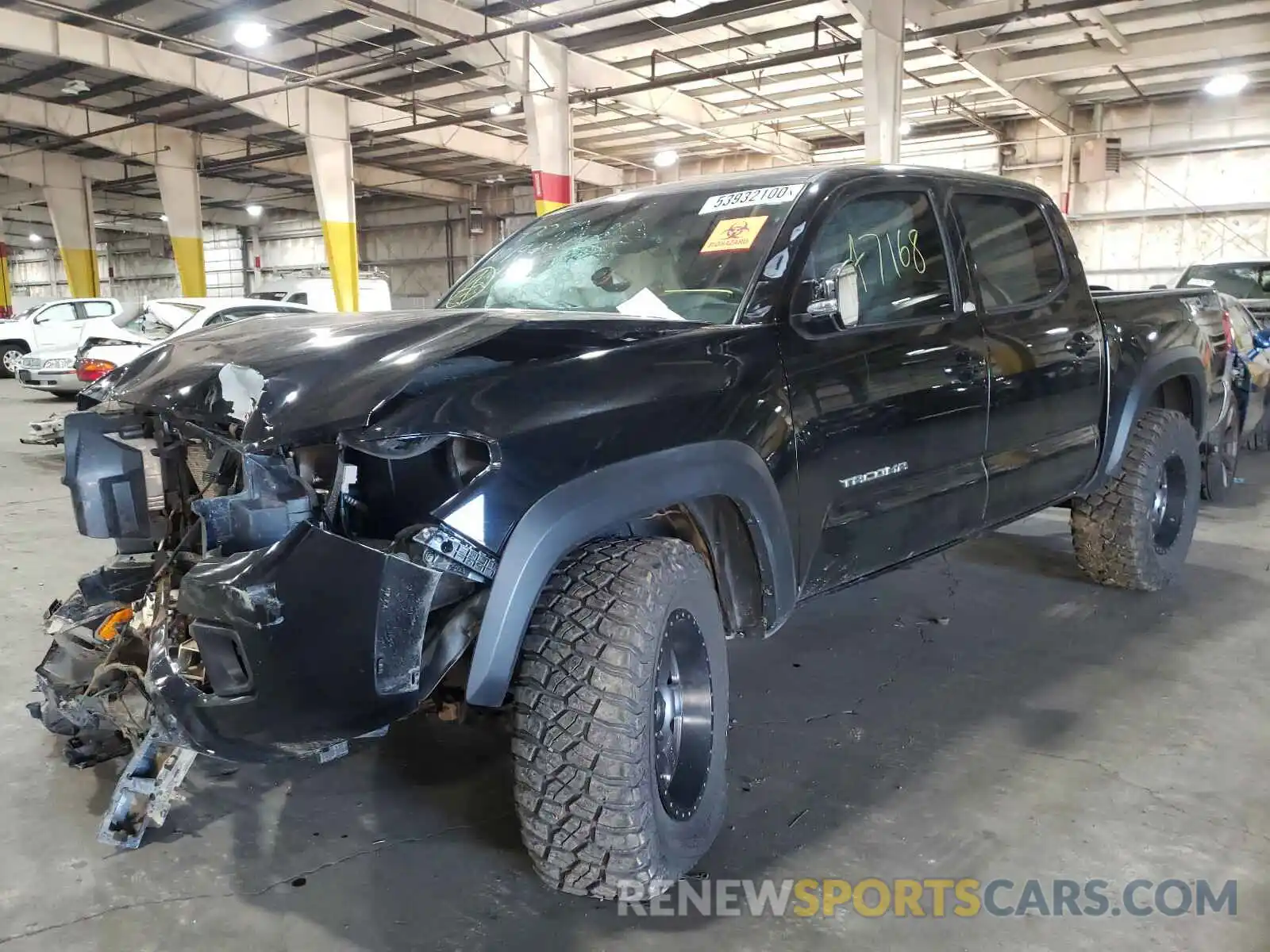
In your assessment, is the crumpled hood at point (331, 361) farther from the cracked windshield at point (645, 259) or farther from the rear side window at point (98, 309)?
the rear side window at point (98, 309)

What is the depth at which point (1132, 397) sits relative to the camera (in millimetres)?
4008

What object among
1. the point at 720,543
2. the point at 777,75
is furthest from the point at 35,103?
the point at 720,543

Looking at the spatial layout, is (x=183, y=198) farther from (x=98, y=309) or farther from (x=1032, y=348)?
(x=1032, y=348)

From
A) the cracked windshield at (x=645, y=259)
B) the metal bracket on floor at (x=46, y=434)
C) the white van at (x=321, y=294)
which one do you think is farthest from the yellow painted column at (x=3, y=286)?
the cracked windshield at (x=645, y=259)

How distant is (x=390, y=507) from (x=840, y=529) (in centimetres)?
131

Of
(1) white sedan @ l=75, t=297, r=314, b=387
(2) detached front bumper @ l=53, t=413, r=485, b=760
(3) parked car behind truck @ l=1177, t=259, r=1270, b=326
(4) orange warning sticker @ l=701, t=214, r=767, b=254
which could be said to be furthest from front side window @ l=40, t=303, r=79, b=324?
(2) detached front bumper @ l=53, t=413, r=485, b=760

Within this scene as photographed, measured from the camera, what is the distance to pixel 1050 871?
2312 mm

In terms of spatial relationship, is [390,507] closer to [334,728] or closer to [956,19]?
[334,728]

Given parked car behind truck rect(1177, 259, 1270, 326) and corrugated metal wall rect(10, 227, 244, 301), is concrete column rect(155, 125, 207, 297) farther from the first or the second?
parked car behind truck rect(1177, 259, 1270, 326)

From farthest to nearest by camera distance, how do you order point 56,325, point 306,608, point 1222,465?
1. point 56,325
2. point 1222,465
3. point 306,608

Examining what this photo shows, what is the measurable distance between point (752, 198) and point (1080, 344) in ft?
5.30

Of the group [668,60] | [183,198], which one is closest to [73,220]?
[183,198]

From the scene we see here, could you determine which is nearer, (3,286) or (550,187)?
(550,187)

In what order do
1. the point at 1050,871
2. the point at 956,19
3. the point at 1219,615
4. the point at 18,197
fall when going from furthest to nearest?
1. the point at 18,197
2. the point at 956,19
3. the point at 1219,615
4. the point at 1050,871
